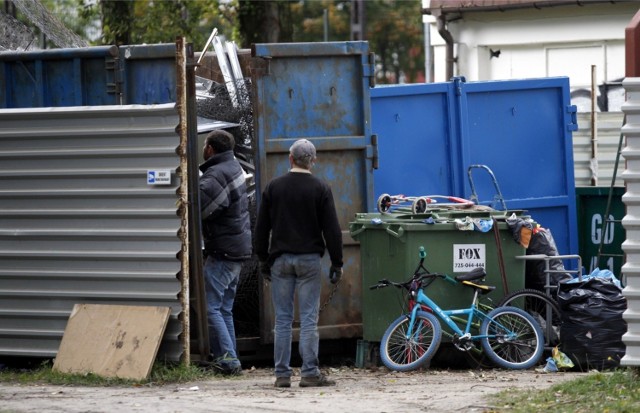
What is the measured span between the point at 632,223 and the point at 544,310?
222 cm

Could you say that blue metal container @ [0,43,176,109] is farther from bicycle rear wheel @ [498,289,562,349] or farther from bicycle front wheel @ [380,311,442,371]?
bicycle rear wheel @ [498,289,562,349]

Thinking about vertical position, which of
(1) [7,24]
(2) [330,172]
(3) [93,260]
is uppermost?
(1) [7,24]

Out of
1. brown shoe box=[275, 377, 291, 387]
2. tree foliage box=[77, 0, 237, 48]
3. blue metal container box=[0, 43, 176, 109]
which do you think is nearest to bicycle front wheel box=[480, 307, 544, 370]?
brown shoe box=[275, 377, 291, 387]

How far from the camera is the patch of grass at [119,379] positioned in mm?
9031

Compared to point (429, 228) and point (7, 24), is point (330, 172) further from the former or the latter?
point (7, 24)

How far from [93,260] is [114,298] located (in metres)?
0.33

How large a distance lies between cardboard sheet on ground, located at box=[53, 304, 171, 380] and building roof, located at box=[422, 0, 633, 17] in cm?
1205

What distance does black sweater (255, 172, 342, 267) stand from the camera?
28.8 ft

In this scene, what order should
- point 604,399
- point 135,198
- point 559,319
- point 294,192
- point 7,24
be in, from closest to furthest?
point 604,399 → point 294,192 → point 135,198 → point 559,319 → point 7,24

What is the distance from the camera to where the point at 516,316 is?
388 inches

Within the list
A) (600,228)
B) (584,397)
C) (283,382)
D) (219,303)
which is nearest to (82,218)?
(219,303)

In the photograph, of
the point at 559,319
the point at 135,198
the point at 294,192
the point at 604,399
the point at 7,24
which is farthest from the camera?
the point at 7,24

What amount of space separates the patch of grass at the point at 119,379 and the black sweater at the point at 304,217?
1.14m

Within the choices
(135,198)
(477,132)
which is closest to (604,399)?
(135,198)
